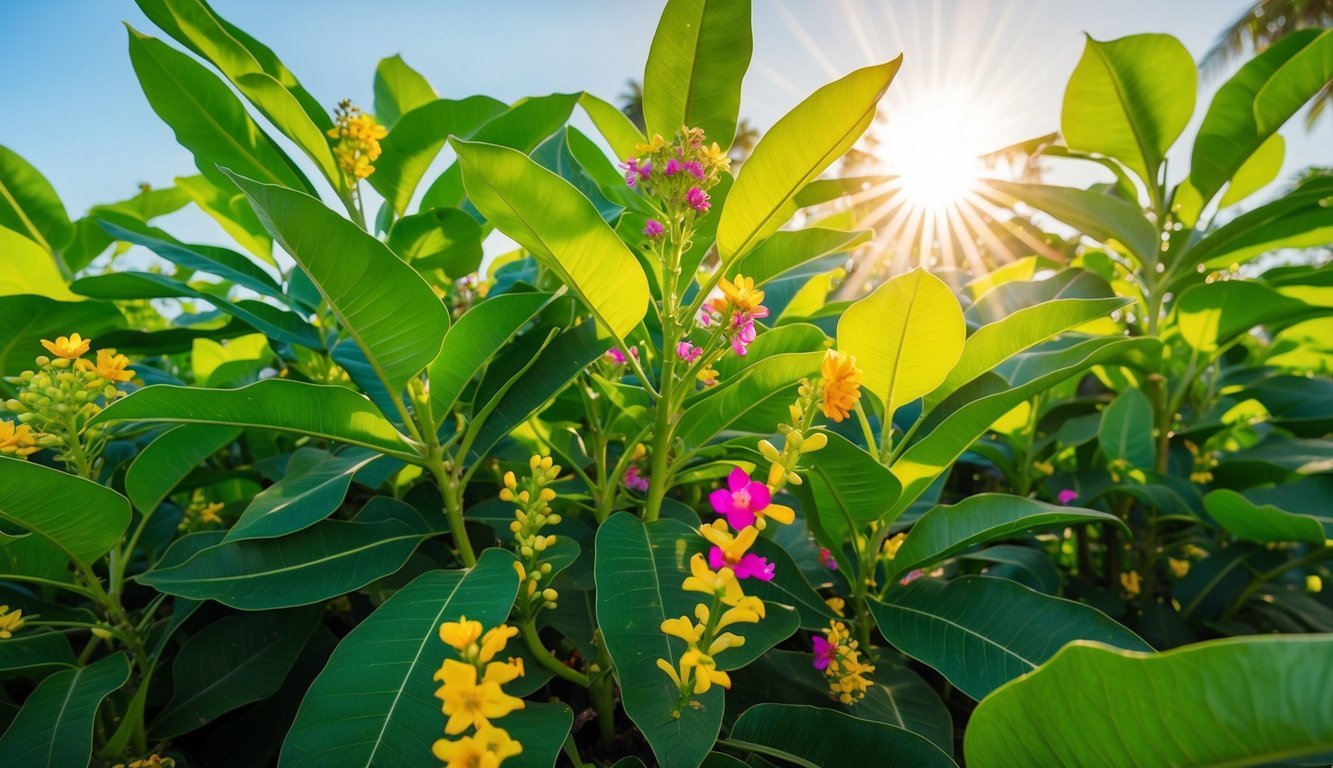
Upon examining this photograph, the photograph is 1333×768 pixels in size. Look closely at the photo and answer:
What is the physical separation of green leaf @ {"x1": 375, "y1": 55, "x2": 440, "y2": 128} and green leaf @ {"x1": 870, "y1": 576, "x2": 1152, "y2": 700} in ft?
5.63

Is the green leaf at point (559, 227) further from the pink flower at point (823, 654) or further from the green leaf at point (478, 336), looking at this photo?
the pink flower at point (823, 654)

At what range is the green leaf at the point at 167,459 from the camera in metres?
1.18

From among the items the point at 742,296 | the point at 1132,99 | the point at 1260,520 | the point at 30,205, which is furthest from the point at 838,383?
the point at 30,205

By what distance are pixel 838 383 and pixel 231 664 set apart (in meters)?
1.13

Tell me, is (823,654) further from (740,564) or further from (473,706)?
(473,706)

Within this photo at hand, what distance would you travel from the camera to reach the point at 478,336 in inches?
43.8

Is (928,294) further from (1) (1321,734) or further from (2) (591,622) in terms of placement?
(2) (591,622)

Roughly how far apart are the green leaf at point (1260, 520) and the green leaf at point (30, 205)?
2.81 metres

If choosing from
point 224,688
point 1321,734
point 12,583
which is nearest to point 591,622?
point 224,688

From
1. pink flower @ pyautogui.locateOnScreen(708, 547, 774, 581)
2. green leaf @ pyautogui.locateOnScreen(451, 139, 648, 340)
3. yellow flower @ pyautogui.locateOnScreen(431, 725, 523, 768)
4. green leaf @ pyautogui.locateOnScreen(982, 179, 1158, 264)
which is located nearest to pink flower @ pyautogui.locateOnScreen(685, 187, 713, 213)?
green leaf @ pyautogui.locateOnScreen(451, 139, 648, 340)

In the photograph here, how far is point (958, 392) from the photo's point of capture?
52.6 inches

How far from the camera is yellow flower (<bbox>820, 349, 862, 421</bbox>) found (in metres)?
0.88

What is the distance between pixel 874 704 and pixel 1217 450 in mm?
1883

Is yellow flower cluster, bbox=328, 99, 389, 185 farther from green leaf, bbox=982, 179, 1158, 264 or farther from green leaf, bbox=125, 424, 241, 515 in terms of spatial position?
green leaf, bbox=982, 179, 1158, 264
